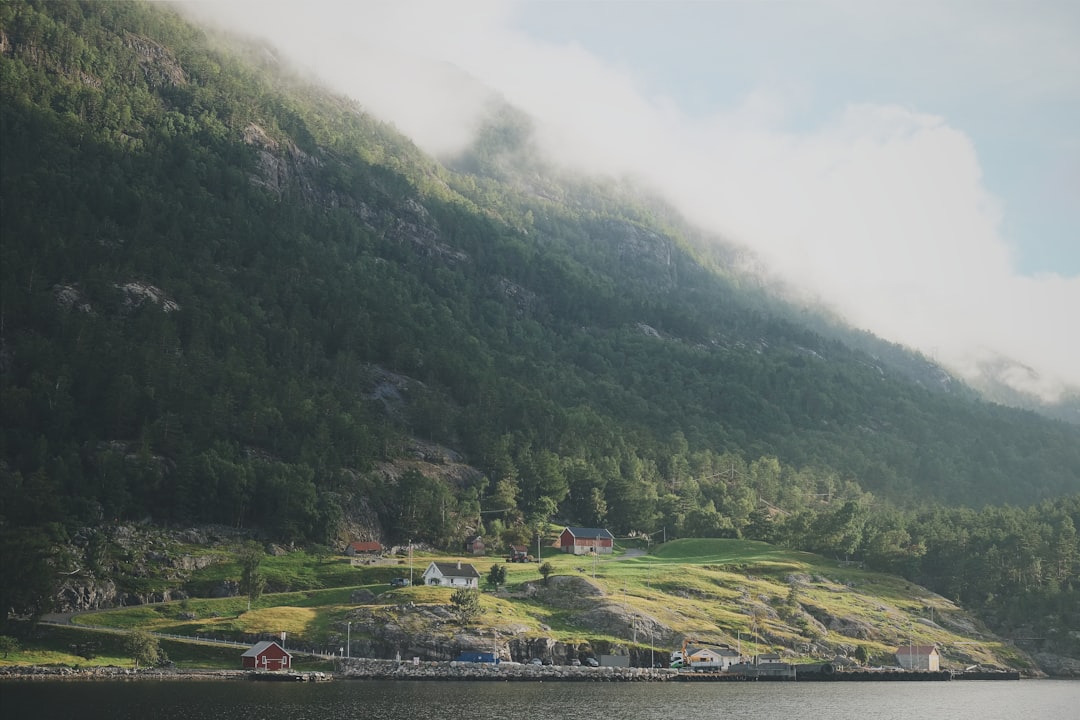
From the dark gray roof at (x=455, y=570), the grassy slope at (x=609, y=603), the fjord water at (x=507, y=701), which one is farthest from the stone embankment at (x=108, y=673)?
the dark gray roof at (x=455, y=570)

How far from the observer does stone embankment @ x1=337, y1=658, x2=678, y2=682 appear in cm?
13788

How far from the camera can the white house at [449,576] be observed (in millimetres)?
167000

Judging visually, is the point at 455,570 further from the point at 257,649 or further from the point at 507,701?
the point at 507,701

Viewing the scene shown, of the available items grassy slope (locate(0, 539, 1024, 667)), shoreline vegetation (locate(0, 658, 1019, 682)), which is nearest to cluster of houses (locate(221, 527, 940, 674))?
shoreline vegetation (locate(0, 658, 1019, 682))

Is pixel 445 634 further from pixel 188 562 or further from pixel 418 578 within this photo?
pixel 188 562

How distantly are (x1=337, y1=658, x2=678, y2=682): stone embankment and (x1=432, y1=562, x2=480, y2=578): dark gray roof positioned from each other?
26277 mm

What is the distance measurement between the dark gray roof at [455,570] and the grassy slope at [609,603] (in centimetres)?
601

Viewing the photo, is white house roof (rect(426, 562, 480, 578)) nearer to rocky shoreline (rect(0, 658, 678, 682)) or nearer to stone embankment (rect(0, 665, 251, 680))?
rocky shoreline (rect(0, 658, 678, 682))

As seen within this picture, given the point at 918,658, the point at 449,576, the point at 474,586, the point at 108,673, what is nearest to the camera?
the point at 108,673

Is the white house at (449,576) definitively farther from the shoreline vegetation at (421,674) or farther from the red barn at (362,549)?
the shoreline vegetation at (421,674)

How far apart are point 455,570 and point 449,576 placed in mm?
1583

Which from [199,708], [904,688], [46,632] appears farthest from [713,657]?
[46,632]

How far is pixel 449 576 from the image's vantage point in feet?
548

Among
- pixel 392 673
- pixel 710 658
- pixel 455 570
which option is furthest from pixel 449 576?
pixel 710 658
